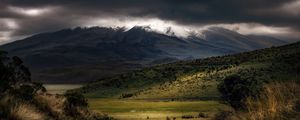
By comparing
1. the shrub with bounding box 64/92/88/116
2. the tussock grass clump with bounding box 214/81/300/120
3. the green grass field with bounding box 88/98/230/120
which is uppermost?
the tussock grass clump with bounding box 214/81/300/120

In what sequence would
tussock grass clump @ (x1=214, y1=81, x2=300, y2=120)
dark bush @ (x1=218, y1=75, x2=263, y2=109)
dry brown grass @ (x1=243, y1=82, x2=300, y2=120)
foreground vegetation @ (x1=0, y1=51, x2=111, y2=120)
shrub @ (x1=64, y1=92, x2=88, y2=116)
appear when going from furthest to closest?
1. dark bush @ (x1=218, y1=75, x2=263, y2=109)
2. shrub @ (x1=64, y1=92, x2=88, y2=116)
3. foreground vegetation @ (x1=0, y1=51, x2=111, y2=120)
4. dry brown grass @ (x1=243, y1=82, x2=300, y2=120)
5. tussock grass clump @ (x1=214, y1=81, x2=300, y2=120)

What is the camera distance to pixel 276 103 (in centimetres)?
1719

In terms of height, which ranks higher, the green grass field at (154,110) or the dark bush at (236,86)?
the dark bush at (236,86)

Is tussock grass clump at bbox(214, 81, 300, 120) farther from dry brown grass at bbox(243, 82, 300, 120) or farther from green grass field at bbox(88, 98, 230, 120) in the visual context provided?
green grass field at bbox(88, 98, 230, 120)

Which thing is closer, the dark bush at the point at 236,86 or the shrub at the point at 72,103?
the shrub at the point at 72,103

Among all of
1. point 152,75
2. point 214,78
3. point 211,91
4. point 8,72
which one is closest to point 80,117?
point 8,72

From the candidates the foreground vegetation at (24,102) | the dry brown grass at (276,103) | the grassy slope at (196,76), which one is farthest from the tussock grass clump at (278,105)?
the grassy slope at (196,76)

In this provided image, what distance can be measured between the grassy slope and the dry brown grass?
260ft

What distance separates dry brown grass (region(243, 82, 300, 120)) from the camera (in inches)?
665

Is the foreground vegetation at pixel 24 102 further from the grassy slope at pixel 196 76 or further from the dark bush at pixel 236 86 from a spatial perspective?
the grassy slope at pixel 196 76

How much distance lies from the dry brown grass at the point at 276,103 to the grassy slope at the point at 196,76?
3120 inches

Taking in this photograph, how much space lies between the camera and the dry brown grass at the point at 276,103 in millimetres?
16897

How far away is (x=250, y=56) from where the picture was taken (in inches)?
6403

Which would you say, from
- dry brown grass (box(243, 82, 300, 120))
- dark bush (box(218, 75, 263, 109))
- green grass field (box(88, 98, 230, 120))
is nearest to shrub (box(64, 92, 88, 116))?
green grass field (box(88, 98, 230, 120))
